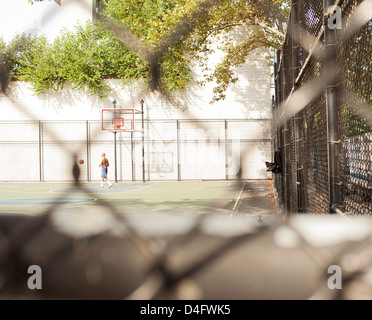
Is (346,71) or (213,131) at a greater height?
(346,71)

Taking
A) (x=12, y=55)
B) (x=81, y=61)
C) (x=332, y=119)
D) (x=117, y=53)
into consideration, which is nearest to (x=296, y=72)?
(x=332, y=119)

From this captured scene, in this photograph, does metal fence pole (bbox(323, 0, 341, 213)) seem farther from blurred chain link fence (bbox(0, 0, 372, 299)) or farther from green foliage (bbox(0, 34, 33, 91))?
green foliage (bbox(0, 34, 33, 91))

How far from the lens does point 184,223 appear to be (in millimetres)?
681

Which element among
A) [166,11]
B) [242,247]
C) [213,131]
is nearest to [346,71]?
[166,11]

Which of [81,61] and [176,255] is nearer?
[176,255]

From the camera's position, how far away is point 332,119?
5.58 ft

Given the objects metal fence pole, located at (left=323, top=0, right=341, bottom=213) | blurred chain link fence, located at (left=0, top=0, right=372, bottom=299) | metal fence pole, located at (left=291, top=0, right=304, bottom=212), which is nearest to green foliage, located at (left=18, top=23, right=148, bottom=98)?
blurred chain link fence, located at (left=0, top=0, right=372, bottom=299)
